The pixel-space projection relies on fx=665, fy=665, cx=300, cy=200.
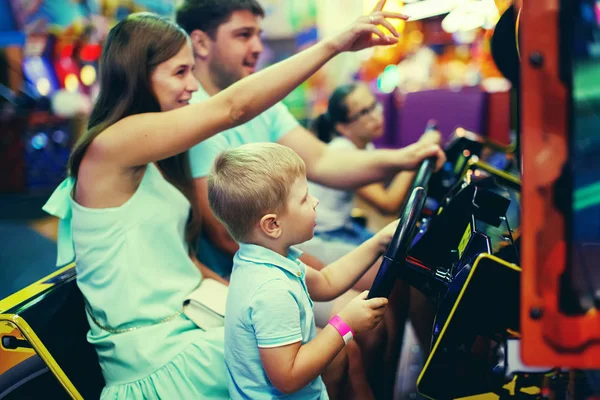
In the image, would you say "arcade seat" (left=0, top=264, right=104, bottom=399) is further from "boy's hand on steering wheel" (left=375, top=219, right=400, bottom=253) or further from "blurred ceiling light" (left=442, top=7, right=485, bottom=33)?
"blurred ceiling light" (left=442, top=7, right=485, bottom=33)

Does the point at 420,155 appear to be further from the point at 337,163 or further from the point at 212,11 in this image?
the point at 212,11

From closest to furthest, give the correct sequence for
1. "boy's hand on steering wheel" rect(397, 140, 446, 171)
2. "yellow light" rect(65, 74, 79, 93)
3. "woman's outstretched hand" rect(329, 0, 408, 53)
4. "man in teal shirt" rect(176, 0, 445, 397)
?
"woman's outstretched hand" rect(329, 0, 408, 53) → "man in teal shirt" rect(176, 0, 445, 397) → "boy's hand on steering wheel" rect(397, 140, 446, 171) → "yellow light" rect(65, 74, 79, 93)

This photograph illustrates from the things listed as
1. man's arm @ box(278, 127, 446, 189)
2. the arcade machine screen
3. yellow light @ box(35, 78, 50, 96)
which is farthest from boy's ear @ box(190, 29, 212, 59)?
yellow light @ box(35, 78, 50, 96)

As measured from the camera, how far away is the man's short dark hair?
2.33m

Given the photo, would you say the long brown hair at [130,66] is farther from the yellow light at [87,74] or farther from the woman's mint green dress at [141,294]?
the yellow light at [87,74]

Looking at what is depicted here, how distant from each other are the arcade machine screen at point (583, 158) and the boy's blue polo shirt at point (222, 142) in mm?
1206

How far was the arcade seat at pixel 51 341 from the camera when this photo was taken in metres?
1.47

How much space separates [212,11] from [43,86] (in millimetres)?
7206

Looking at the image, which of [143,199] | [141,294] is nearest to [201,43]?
[143,199]

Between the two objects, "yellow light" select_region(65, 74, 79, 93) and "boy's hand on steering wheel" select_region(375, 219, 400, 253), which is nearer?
"boy's hand on steering wheel" select_region(375, 219, 400, 253)

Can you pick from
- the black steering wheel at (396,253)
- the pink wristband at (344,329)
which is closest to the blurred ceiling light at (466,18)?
the black steering wheel at (396,253)

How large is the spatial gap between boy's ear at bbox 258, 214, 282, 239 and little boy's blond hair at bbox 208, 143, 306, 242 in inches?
0.5

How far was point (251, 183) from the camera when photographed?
1.38m

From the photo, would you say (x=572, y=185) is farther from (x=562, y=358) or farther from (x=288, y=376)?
(x=288, y=376)
